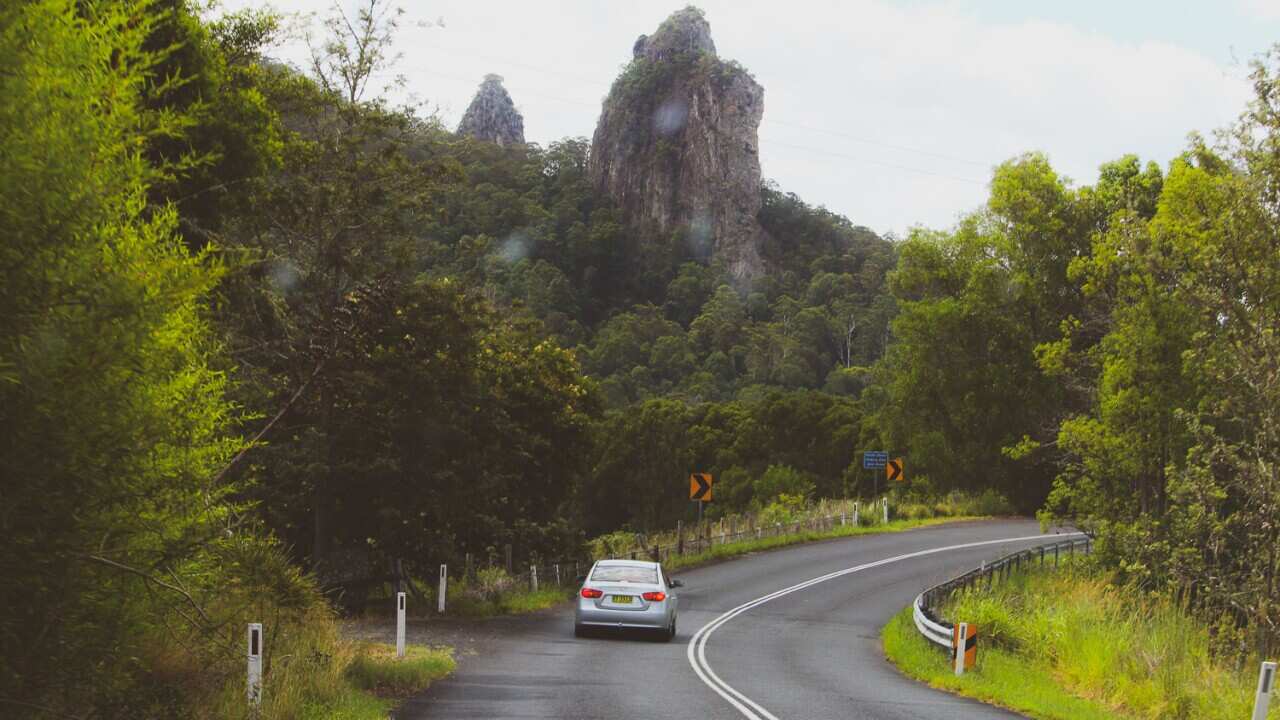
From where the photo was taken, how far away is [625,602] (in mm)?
21281

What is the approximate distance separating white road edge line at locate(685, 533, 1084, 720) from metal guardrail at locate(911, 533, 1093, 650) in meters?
3.94

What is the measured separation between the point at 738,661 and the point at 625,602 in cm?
280

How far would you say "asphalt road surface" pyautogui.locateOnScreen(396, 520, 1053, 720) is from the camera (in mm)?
13617

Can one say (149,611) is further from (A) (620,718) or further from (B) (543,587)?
(B) (543,587)

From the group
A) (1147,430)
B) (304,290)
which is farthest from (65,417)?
(1147,430)

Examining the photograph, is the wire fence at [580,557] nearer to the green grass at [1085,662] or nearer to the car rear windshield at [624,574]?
the car rear windshield at [624,574]

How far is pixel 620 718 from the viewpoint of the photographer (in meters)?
12.6

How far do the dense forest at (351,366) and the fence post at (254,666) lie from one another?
444mm

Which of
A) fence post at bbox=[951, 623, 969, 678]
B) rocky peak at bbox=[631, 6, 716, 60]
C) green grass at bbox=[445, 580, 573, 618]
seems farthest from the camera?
rocky peak at bbox=[631, 6, 716, 60]

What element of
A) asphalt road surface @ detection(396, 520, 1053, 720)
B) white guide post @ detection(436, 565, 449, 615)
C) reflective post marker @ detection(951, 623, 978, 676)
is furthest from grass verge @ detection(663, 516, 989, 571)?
reflective post marker @ detection(951, 623, 978, 676)

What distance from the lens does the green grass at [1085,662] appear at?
14.9 metres

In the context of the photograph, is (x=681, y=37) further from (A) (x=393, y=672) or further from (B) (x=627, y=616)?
(A) (x=393, y=672)

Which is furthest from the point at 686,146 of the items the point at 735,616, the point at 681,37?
the point at 735,616

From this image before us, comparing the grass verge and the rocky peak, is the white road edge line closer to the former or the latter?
the grass verge
